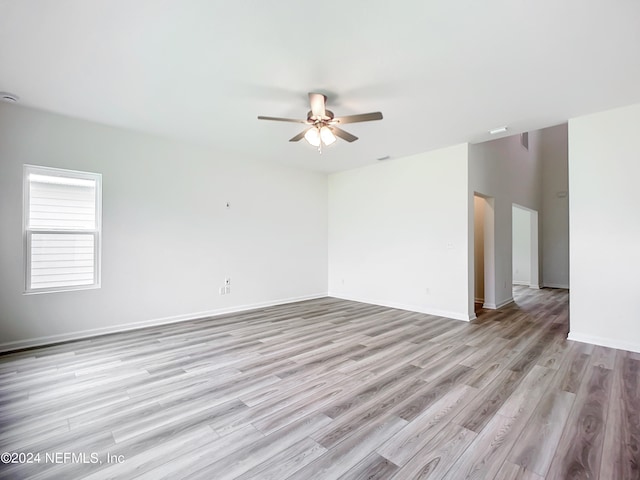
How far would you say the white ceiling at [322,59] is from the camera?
2.01 meters

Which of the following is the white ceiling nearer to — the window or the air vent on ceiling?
the air vent on ceiling

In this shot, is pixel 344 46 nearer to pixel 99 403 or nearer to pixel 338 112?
pixel 338 112

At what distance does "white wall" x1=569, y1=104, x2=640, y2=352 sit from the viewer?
3387mm

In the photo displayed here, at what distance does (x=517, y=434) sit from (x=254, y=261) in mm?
4491

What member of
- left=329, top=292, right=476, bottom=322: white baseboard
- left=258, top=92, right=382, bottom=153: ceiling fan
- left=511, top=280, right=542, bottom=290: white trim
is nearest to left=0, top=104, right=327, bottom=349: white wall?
left=329, top=292, right=476, bottom=322: white baseboard

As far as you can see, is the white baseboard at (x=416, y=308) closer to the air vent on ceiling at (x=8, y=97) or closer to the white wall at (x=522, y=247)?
the white wall at (x=522, y=247)

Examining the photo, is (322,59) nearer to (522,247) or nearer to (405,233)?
(405,233)

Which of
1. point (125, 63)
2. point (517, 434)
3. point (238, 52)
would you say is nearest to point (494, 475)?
point (517, 434)

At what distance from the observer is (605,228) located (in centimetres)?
355

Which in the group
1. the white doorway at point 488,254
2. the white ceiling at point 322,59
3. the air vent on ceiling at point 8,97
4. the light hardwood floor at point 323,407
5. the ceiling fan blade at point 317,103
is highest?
the air vent on ceiling at point 8,97

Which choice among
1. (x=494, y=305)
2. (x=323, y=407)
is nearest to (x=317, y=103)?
(x=323, y=407)

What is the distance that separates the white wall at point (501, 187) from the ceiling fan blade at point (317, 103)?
2.94 m

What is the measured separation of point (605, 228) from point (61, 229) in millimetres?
6702

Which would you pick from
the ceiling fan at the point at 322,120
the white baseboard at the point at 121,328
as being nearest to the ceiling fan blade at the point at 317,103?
the ceiling fan at the point at 322,120
